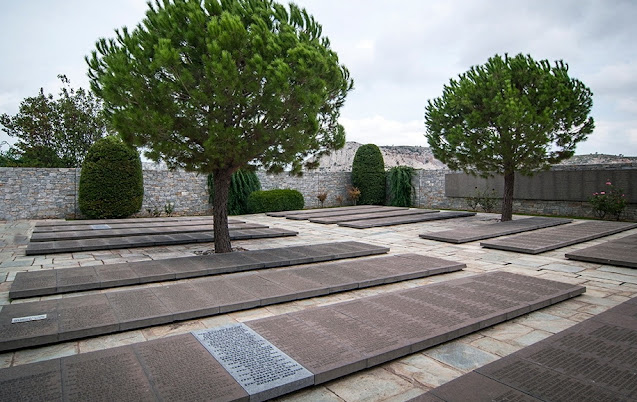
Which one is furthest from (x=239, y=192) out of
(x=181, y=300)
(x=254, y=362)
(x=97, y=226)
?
(x=254, y=362)

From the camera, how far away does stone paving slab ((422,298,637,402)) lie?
2242mm

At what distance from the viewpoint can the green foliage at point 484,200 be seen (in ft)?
47.5

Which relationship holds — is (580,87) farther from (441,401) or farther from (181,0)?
(441,401)

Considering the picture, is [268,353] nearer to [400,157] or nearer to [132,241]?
[132,241]

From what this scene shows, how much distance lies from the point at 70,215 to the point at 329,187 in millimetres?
10247

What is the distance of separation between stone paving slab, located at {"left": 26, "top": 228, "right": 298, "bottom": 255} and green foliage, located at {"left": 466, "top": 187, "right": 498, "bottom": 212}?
28.1 feet

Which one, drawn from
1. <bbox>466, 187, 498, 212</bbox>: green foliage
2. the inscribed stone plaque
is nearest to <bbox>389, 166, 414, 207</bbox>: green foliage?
<bbox>466, 187, 498, 212</bbox>: green foliage

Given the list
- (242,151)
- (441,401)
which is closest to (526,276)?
(441,401)

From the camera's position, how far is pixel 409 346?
2852mm

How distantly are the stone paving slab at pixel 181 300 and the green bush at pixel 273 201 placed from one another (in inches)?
389

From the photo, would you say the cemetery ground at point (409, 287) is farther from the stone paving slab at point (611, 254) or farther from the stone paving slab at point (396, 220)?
the stone paving slab at point (396, 220)

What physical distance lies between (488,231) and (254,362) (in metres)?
7.82

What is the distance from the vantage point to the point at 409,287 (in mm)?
4738

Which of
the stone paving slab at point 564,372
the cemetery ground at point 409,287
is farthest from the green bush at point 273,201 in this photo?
the stone paving slab at point 564,372
